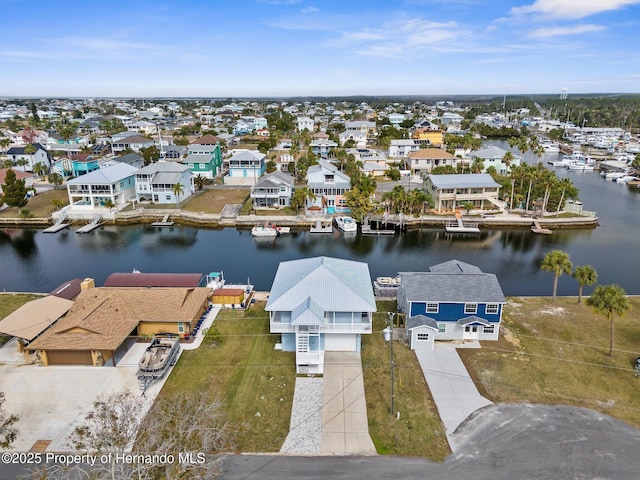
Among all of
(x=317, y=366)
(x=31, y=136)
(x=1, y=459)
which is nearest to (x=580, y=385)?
(x=317, y=366)

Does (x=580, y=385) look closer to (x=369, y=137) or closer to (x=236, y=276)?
(x=236, y=276)

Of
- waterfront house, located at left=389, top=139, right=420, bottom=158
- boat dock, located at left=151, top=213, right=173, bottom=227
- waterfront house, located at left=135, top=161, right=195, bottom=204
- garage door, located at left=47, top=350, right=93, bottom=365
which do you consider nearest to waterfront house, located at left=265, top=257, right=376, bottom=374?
garage door, located at left=47, top=350, right=93, bottom=365

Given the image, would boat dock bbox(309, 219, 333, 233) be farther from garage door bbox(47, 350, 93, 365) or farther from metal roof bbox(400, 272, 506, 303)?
garage door bbox(47, 350, 93, 365)

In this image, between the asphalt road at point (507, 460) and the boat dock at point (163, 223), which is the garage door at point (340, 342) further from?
the boat dock at point (163, 223)

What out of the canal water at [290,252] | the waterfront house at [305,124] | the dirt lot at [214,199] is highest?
the waterfront house at [305,124]

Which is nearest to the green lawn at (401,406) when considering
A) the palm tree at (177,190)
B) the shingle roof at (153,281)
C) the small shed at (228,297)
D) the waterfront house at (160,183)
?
the small shed at (228,297)
